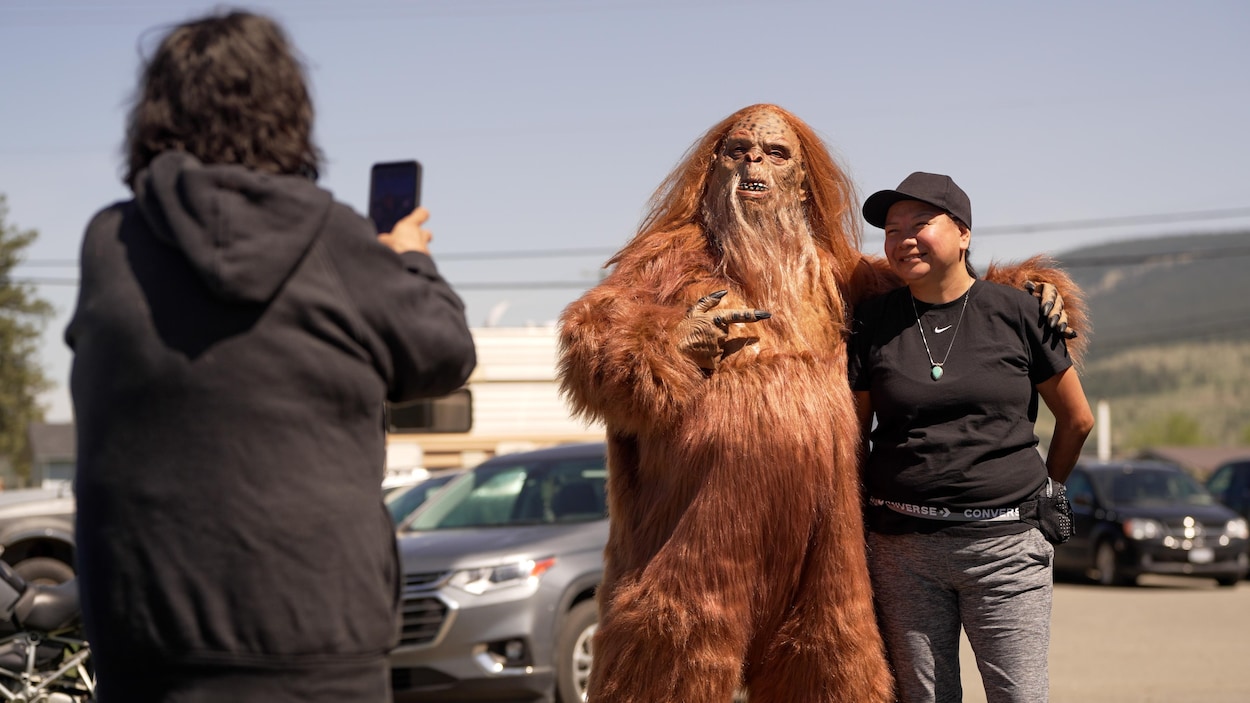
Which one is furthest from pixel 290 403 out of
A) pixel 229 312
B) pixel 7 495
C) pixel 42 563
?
pixel 7 495

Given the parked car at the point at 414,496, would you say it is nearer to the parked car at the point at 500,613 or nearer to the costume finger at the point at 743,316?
the parked car at the point at 500,613

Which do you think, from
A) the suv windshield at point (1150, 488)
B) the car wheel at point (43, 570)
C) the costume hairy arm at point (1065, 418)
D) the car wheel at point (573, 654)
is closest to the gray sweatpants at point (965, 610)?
the costume hairy arm at point (1065, 418)

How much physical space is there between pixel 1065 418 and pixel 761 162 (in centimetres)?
117

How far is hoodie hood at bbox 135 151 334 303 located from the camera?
2.16m

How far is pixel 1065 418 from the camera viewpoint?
3961mm

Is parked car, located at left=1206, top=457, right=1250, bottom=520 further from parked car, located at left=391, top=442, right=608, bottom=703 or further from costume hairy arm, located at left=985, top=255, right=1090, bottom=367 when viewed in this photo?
costume hairy arm, located at left=985, top=255, right=1090, bottom=367

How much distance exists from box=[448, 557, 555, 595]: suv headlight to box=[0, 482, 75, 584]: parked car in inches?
228

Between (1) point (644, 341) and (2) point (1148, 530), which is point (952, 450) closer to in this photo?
(1) point (644, 341)

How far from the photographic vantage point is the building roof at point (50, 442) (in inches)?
2122

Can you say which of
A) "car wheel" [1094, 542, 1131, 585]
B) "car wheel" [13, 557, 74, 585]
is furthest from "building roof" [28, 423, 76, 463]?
"car wheel" [1094, 542, 1131, 585]

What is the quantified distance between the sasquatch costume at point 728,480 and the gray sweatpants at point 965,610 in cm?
9

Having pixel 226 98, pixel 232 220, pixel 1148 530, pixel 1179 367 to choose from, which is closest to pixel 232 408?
pixel 232 220

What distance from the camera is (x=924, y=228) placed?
12.6 ft

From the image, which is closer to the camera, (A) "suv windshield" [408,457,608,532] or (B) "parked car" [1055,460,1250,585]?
(A) "suv windshield" [408,457,608,532]
